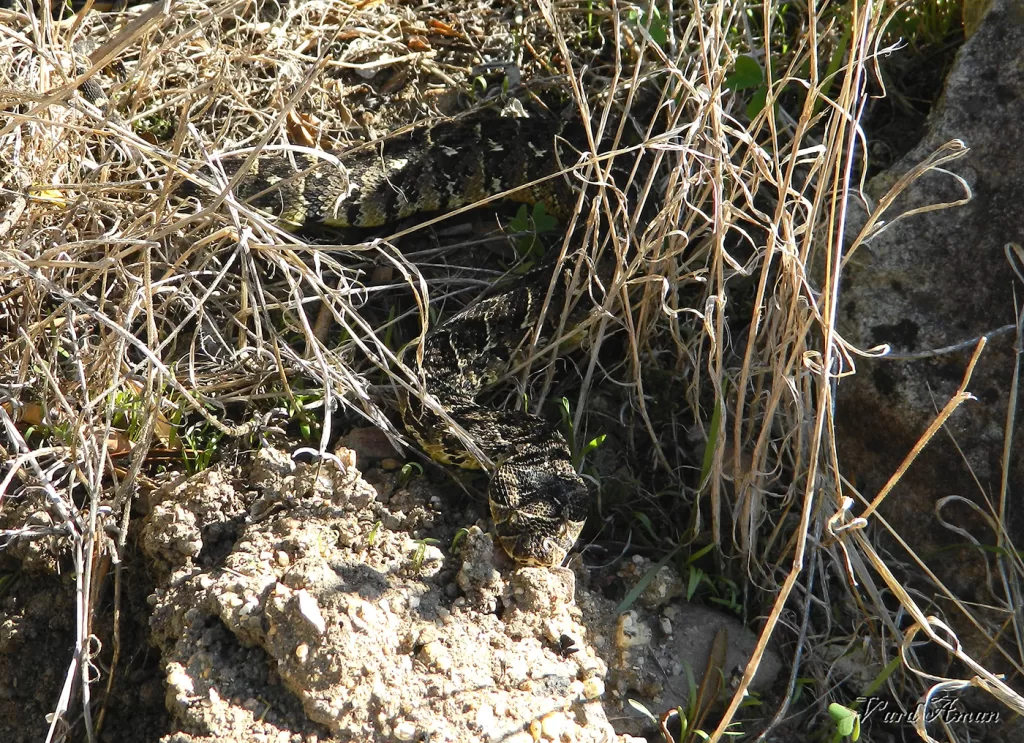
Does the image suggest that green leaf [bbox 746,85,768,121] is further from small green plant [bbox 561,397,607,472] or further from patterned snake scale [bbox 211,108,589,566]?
small green plant [bbox 561,397,607,472]

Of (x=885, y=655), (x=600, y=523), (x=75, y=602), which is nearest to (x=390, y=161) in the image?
(x=600, y=523)

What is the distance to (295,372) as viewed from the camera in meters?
3.68

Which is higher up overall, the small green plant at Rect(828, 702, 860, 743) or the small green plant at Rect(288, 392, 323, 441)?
the small green plant at Rect(288, 392, 323, 441)

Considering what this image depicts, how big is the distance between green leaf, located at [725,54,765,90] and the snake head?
1725mm

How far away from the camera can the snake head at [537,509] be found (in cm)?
316

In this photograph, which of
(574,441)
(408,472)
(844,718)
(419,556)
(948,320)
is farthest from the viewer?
(574,441)

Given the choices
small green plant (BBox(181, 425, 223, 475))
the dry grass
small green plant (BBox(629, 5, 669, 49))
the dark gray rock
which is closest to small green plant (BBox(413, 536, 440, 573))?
the dry grass

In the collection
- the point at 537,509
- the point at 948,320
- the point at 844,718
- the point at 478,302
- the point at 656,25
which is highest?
the point at 656,25

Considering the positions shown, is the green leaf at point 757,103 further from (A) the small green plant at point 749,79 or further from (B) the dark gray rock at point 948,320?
(B) the dark gray rock at point 948,320

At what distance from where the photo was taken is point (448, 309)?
4238mm

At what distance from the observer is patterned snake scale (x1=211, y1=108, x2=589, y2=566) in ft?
10.9

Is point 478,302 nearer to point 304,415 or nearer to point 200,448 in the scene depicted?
point 304,415

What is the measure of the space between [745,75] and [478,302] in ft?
4.85

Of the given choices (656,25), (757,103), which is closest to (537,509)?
(757,103)
